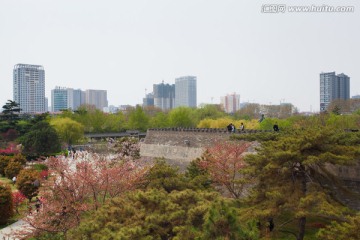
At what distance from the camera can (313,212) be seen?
11.8 m

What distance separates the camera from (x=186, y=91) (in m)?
169

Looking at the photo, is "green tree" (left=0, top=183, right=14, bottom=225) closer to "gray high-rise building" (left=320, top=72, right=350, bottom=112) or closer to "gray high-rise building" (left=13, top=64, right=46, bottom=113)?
"gray high-rise building" (left=320, top=72, right=350, bottom=112)

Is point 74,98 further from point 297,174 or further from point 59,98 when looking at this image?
point 297,174

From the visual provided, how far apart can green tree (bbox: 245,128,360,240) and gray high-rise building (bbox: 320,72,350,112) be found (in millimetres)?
95800

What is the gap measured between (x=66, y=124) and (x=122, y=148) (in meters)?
15.7

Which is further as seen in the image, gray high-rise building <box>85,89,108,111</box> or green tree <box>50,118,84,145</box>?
gray high-rise building <box>85,89,108,111</box>

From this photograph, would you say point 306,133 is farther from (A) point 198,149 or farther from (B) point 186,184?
(A) point 198,149

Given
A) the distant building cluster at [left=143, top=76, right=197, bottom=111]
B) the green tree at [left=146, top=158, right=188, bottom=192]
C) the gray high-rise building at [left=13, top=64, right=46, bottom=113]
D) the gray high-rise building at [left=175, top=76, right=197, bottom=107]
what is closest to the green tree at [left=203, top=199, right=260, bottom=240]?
the green tree at [left=146, top=158, right=188, bottom=192]

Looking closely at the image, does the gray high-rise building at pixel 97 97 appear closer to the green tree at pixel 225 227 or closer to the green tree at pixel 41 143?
the green tree at pixel 41 143

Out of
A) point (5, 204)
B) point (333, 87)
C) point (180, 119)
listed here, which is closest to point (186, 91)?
point (333, 87)

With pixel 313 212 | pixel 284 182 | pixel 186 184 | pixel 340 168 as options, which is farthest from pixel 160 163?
pixel 340 168

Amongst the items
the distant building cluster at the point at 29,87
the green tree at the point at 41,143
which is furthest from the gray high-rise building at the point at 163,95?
the green tree at the point at 41,143

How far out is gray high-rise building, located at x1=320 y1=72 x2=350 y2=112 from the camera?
104375 millimetres

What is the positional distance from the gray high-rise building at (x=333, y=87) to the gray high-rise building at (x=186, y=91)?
228 feet
